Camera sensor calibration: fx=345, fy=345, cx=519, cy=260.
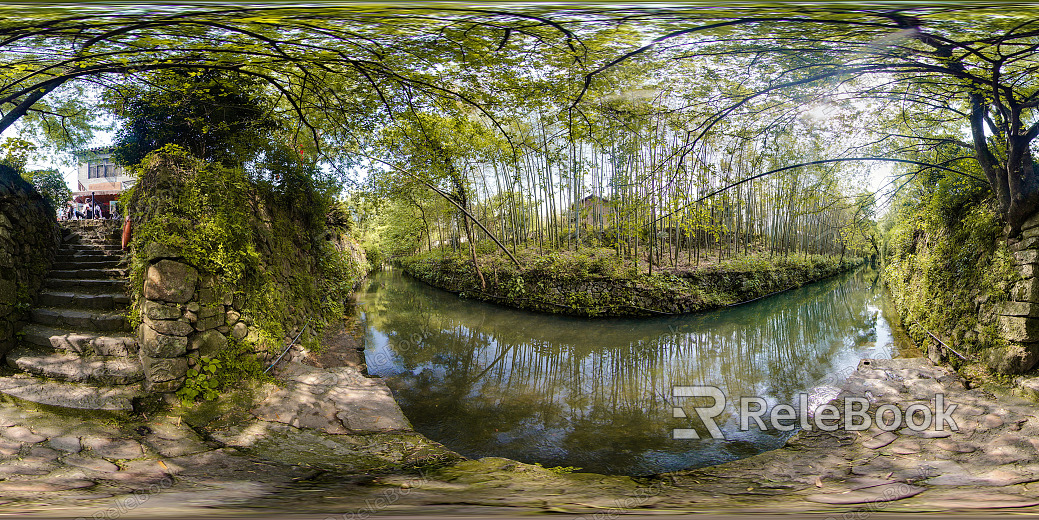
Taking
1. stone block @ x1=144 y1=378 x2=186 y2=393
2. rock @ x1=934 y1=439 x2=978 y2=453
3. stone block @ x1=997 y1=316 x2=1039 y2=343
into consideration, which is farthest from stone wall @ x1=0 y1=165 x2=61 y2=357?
stone block @ x1=997 y1=316 x2=1039 y2=343

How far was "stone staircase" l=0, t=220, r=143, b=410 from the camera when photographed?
1330mm

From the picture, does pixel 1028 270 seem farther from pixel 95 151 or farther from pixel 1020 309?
pixel 95 151

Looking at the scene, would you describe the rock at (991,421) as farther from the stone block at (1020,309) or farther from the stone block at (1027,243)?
the stone block at (1027,243)

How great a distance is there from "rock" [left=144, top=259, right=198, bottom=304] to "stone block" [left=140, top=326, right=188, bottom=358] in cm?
22

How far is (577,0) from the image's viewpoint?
3.09 feet

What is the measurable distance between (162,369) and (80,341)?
45 centimetres

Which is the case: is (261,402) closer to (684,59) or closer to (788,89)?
(684,59)

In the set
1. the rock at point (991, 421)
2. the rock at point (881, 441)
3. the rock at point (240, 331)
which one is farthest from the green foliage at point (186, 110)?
the rock at point (991, 421)

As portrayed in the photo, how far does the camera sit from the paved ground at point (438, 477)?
0.78 metres

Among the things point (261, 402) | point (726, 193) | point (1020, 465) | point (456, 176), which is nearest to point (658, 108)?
point (726, 193)

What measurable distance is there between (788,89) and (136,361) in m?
3.47

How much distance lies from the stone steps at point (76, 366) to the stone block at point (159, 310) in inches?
14.0

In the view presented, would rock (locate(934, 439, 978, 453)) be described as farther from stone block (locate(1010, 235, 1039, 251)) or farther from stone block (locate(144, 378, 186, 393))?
stone block (locate(144, 378, 186, 393))

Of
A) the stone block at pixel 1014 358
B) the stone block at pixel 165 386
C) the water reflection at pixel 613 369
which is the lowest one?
the water reflection at pixel 613 369
